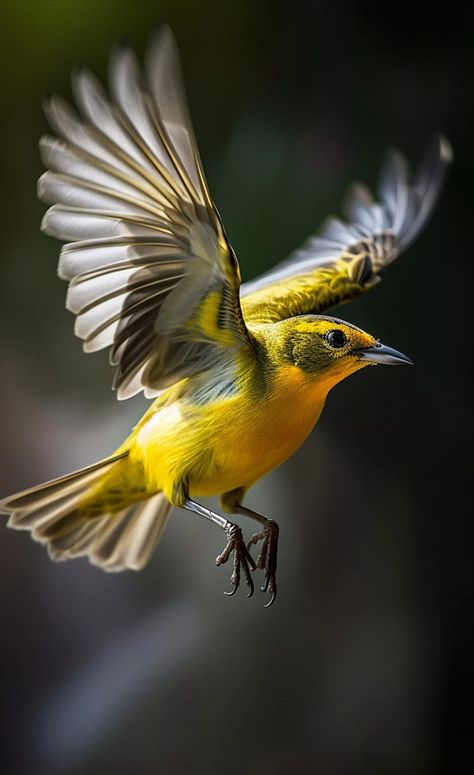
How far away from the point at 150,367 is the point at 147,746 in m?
1.50

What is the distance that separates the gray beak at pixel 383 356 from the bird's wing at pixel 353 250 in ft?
0.78

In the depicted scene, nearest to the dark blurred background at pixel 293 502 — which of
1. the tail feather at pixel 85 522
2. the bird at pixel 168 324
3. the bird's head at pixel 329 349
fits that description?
the tail feather at pixel 85 522

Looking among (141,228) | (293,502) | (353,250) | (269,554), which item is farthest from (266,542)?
(293,502)

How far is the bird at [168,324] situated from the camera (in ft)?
2.75

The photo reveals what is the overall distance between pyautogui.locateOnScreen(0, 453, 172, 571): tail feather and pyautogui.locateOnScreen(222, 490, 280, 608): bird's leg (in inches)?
5.7

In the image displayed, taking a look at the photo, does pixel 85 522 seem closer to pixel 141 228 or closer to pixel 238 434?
pixel 238 434

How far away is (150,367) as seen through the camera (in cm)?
110

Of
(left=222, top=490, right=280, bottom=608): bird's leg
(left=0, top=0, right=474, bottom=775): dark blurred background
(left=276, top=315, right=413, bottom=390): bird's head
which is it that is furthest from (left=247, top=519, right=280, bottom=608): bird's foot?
(left=0, top=0, right=474, bottom=775): dark blurred background

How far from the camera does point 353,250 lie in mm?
1598

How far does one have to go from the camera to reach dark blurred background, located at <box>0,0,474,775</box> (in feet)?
7.44

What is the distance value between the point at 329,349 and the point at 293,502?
1.35 m

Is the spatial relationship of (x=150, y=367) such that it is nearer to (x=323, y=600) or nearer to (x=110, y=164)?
(x=110, y=164)

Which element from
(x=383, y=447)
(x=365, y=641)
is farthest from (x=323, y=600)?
(x=383, y=447)

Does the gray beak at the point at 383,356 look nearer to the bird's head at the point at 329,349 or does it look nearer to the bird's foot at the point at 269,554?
the bird's head at the point at 329,349
